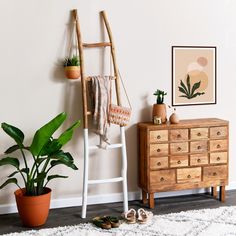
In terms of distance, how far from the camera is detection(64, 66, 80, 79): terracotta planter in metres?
3.67

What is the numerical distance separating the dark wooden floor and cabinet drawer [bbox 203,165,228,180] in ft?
0.83

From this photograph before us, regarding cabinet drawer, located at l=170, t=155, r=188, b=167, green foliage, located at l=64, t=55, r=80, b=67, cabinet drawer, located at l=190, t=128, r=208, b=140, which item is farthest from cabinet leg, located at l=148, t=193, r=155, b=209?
green foliage, located at l=64, t=55, r=80, b=67

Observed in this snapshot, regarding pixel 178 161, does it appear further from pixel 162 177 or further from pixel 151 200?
pixel 151 200

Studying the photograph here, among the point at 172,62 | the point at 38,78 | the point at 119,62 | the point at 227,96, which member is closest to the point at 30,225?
the point at 38,78

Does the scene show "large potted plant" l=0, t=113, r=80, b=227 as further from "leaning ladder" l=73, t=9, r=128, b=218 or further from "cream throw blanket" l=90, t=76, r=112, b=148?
"cream throw blanket" l=90, t=76, r=112, b=148

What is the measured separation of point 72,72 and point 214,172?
1.72 m

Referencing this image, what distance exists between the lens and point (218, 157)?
4.01 m

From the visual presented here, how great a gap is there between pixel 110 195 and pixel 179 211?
721 mm

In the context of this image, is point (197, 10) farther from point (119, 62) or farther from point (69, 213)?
point (69, 213)

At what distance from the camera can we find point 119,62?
3949 millimetres

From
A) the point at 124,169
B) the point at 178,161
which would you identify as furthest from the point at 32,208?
the point at 178,161

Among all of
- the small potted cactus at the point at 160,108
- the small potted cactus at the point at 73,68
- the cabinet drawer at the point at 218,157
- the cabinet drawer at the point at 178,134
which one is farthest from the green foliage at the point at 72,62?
the cabinet drawer at the point at 218,157

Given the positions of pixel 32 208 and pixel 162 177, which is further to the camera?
pixel 162 177

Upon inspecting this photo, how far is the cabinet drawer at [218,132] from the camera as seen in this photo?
3.97 meters
